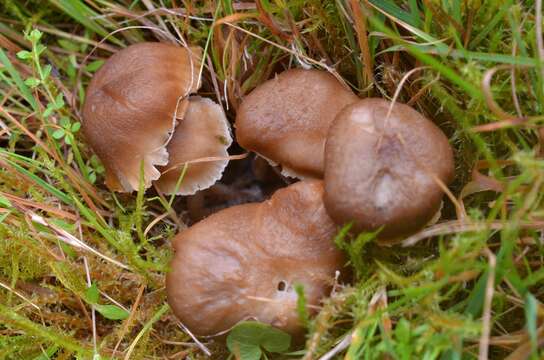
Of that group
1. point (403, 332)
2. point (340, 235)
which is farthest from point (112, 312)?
point (403, 332)

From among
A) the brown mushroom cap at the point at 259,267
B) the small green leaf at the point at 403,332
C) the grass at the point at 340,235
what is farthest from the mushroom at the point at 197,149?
the small green leaf at the point at 403,332

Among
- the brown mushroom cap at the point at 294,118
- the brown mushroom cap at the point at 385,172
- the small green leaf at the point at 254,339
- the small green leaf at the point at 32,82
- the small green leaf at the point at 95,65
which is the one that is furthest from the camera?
the small green leaf at the point at 95,65

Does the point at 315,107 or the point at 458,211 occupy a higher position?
the point at 315,107

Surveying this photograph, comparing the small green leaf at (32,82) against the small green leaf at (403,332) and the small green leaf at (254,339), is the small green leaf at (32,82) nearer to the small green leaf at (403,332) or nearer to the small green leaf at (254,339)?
the small green leaf at (254,339)

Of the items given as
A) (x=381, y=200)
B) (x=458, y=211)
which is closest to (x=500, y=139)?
(x=458, y=211)

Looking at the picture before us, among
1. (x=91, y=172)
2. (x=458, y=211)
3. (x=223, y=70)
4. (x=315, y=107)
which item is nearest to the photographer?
(x=458, y=211)

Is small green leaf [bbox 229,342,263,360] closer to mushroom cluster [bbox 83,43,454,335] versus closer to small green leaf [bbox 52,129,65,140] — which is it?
mushroom cluster [bbox 83,43,454,335]

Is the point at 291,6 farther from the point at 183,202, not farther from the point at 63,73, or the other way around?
the point at 63,73
